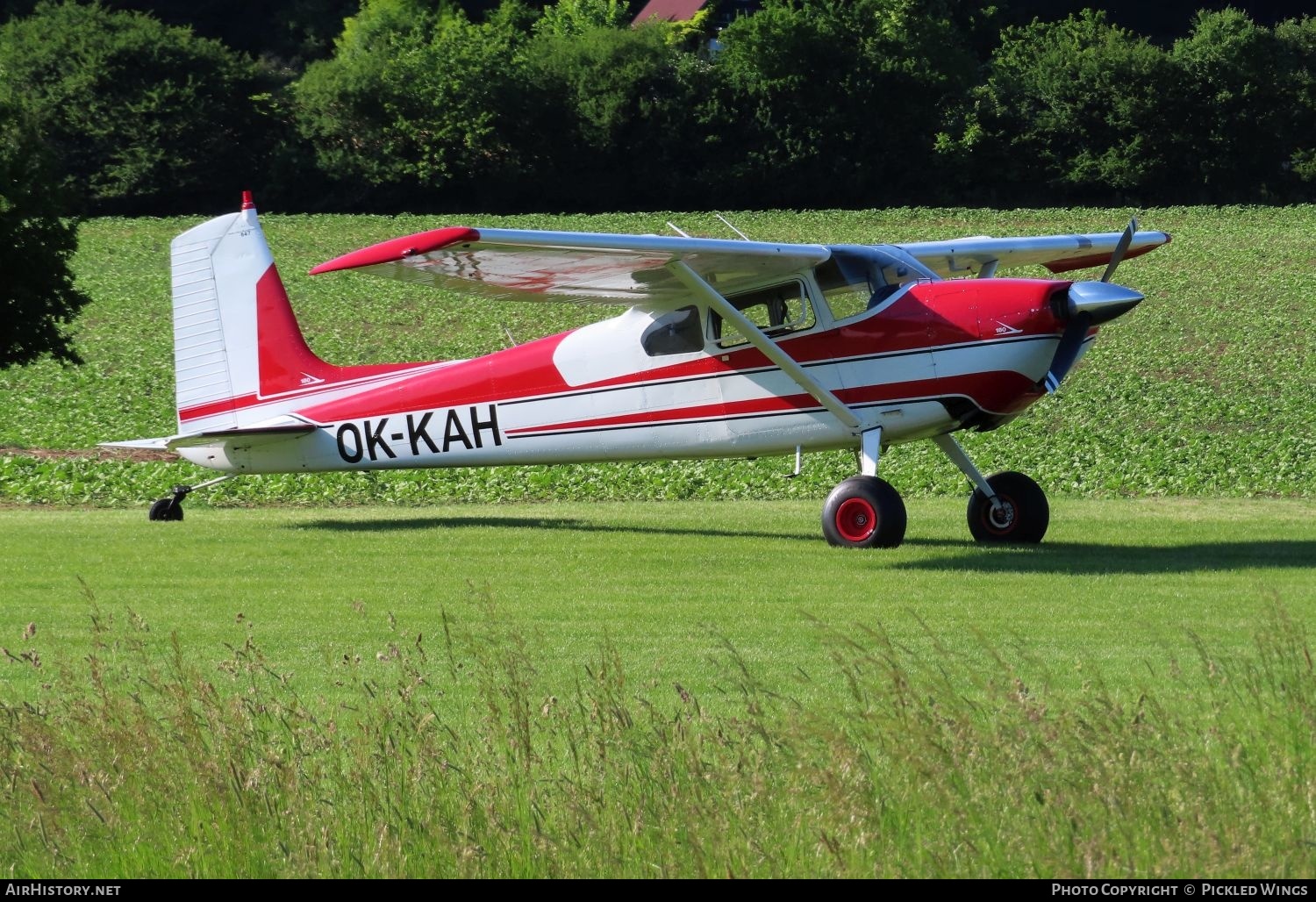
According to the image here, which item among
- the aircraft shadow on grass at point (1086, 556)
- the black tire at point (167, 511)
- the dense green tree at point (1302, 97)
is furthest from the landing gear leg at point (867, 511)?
the dense green tree at point (1302, 97)

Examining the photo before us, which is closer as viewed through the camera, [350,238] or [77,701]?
[77,701]

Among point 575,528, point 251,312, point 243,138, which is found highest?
point 243,138

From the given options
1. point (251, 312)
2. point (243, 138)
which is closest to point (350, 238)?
point (243, 138)

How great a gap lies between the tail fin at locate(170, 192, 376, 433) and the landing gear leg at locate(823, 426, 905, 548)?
521 centimetres

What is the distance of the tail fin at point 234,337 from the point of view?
1516cm

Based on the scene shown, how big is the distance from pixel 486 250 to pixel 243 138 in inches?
2036

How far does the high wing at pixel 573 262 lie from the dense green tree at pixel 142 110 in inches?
1866

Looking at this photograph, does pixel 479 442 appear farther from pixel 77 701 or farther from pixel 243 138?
pixel 243 138

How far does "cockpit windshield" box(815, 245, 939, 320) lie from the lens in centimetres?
1275

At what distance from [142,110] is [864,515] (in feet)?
169

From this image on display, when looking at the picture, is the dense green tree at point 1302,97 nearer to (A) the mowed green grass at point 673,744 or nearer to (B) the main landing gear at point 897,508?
(B) the main landing gear at point 897,508

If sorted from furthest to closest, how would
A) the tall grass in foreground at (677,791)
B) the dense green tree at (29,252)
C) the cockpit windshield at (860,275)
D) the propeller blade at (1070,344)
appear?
the dense green tree at (29,252), the cockpit windshield at (860,275), the propeller blade at (1070,344), the tall grass in foreground at (677,791)

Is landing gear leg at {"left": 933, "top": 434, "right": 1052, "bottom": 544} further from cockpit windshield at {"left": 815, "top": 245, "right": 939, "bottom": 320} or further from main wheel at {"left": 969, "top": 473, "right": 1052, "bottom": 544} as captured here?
cockpit windshield at {"left": 815, "top": 245, "right": 939, "bottom": 320}

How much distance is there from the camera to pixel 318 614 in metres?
9.68
